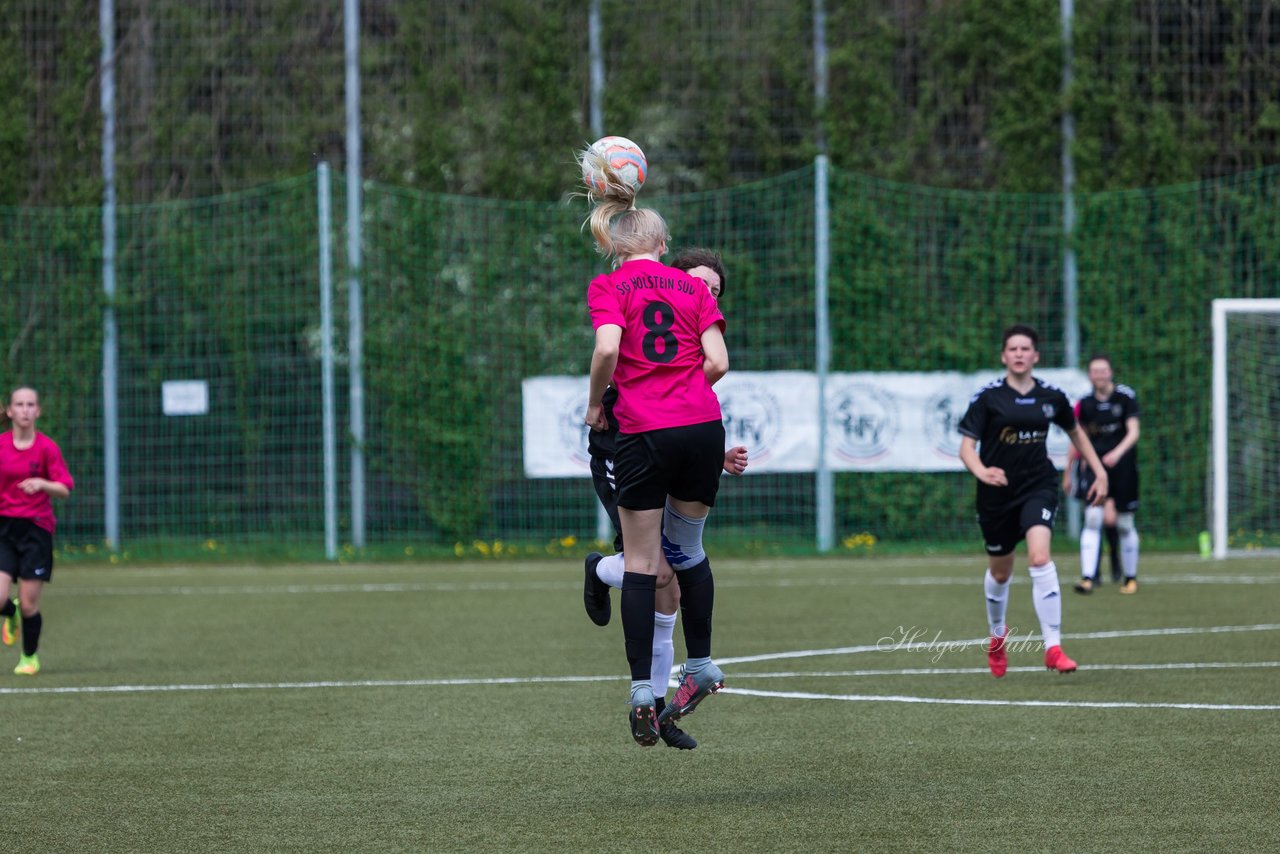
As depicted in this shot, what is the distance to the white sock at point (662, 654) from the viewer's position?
6500mm

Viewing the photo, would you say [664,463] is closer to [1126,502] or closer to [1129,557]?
[1129,557]

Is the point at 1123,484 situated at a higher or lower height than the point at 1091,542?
higher

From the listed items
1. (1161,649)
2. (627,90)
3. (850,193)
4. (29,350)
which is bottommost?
(1161,649)

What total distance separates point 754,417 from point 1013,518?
9.12 m

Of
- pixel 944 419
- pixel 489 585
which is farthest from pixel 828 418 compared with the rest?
pixel 489 585

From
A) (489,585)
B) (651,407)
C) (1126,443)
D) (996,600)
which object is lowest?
(489,585)

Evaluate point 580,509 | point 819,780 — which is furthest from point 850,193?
point 819,780

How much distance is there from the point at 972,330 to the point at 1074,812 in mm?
14149

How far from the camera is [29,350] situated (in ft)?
64.2

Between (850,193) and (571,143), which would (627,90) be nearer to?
(571,143)

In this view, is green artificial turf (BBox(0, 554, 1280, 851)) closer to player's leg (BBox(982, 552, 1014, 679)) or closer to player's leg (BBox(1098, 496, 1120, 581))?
player's leg (BBox(982, 552, 1014, 679))

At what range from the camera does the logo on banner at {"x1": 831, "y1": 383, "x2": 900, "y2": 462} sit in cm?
1894

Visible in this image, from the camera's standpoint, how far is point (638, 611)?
6188 mm

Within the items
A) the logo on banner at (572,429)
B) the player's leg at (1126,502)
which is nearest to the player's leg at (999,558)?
the player's leg at (1126,502)
